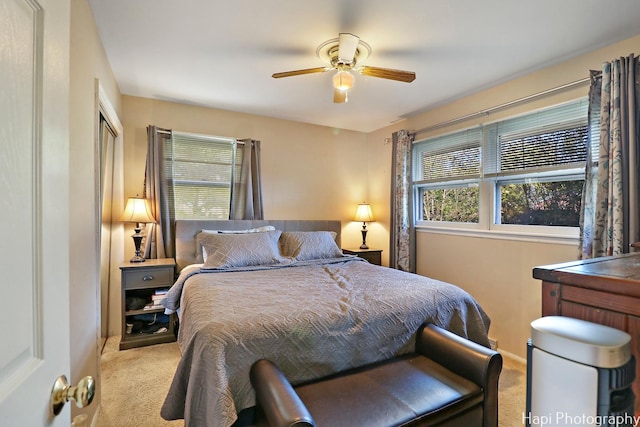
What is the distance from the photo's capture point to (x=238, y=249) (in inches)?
112

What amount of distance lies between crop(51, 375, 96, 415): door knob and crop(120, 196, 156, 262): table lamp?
2.61 metres

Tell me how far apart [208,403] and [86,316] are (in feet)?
3.30

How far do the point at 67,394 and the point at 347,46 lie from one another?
217 cm

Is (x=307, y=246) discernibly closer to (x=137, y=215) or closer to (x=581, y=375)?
(x=137, y=215)

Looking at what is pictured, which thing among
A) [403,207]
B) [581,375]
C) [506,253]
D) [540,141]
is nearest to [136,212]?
[403,207]

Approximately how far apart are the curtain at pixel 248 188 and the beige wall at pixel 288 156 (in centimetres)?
16

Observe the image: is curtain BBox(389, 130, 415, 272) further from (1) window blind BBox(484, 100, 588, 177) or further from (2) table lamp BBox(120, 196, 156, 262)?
(2) table lamp BBox(120, 196, 156, 262)

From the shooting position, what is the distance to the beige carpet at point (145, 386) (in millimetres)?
1869

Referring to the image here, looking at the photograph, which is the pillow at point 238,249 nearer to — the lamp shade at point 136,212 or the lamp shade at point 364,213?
the lamp shade at point 136,212

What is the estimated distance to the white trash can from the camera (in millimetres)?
649

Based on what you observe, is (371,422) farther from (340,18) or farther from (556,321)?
(340,18)

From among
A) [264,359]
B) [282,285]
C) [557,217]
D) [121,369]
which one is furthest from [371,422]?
[557,217]

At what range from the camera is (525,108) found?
268 centimetres

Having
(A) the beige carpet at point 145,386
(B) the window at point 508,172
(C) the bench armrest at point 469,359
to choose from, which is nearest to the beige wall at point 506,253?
(B) the window at point 508,172
